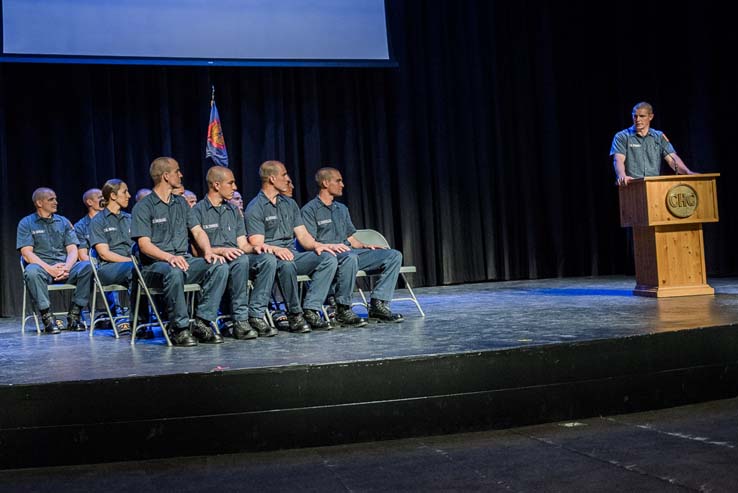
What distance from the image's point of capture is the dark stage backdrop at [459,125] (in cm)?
728

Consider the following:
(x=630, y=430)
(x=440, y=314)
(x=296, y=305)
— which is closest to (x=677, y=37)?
(x=440, y=314)

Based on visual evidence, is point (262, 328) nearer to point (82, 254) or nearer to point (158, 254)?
point (158, 254)

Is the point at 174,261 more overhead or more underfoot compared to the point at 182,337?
more overhead

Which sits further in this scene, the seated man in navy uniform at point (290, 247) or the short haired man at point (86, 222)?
the short haired man at point (86, 222)

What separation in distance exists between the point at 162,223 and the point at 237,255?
0.46 m

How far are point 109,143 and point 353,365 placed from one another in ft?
16.3

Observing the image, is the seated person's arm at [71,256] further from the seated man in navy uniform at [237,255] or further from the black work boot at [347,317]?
the black work boot at [347,317]

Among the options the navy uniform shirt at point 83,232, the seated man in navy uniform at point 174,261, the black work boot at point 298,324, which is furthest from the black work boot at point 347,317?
the navy uniform shirt at point 83,232

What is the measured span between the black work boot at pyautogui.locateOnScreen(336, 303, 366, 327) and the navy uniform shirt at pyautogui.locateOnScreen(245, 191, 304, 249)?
556 millimetres

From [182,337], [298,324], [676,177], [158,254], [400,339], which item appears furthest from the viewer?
[676,177]

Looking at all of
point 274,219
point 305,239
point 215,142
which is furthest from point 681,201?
point 215,142

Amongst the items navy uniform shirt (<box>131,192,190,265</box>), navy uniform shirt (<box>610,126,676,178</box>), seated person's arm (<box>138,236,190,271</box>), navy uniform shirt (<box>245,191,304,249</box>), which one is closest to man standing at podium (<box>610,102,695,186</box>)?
navy uniform shirt (<box>610,126,676,178</box>)

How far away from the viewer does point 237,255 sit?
4344 millimetres

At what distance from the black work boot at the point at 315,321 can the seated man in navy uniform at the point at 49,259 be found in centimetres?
194
